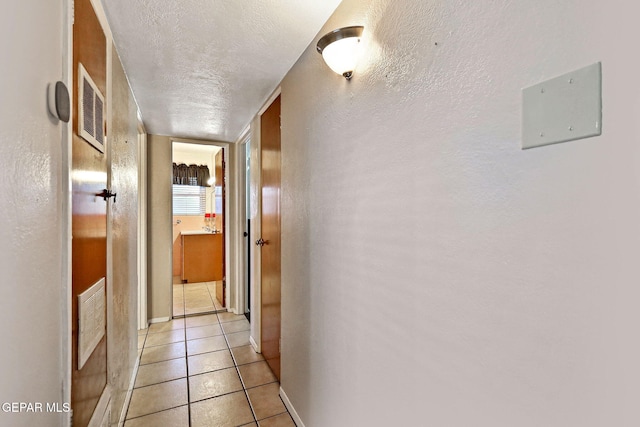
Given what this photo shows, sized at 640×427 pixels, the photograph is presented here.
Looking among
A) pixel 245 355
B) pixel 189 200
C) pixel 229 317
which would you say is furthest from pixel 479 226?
pixel 189 200

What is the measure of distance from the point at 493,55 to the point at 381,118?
42 cm

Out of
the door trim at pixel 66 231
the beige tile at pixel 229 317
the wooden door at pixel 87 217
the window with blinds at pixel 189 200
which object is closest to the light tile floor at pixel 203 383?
the beige tile at pixel 229 317

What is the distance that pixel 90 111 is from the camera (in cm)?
113

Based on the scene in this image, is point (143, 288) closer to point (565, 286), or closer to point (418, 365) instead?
point (418, 365)

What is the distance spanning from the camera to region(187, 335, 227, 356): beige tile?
8.84ft

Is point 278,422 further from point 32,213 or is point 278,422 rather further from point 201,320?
point 201,320

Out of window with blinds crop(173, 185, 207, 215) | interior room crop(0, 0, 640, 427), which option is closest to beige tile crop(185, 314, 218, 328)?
interior room crop(0, 0, 640, 427)

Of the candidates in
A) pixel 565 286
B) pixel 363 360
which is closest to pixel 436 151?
pixel 565 286

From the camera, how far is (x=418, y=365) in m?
0.90

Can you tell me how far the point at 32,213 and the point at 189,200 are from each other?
5639 mm

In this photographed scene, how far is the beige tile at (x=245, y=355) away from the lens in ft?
8.29

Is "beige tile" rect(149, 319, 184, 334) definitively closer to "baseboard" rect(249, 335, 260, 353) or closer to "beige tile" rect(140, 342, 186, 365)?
"beige tile" rect(140, 342, 186, 365)

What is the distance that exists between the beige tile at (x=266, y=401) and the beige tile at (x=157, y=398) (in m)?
0.45

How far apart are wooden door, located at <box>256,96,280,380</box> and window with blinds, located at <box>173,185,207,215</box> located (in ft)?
12.9
